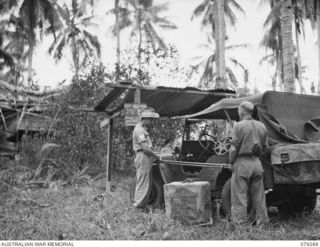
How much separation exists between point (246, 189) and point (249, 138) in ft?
2.25

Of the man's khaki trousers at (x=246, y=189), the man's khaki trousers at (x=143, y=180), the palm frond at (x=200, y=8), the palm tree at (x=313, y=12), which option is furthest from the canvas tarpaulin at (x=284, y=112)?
the palm frond at (x=200, y=8)

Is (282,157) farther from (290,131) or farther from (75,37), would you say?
(75,37)

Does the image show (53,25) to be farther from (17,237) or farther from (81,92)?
(17,237)

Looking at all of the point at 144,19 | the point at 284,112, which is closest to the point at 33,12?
the point at 144,19

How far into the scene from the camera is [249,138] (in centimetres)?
589

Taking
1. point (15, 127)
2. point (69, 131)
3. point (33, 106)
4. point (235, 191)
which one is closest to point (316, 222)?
point (235, 191)

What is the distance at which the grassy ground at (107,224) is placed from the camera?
217 inches

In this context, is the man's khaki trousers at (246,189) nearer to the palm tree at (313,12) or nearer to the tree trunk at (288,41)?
the tree trunk at (288,41)

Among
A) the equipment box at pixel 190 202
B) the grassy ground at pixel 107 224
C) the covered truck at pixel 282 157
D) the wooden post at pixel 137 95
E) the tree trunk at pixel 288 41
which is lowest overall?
the grassy ground at pixel 107 224

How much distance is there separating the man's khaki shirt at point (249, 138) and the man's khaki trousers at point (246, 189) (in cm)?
12

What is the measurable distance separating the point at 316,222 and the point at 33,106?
1213 cm

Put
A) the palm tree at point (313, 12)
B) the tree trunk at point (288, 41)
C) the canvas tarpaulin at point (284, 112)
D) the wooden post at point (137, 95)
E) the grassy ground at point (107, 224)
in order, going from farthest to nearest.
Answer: the palm tree at point (313, 12)
the tree trunk at point (288, 41)
the wooden post at point (137, 95)
the canvas tarpaulin at point (284, 112)
the grassy ground at point (107, 224)

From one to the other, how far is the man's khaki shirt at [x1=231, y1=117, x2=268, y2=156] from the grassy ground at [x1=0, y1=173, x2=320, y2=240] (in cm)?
102

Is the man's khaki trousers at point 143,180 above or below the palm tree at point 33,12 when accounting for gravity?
below
